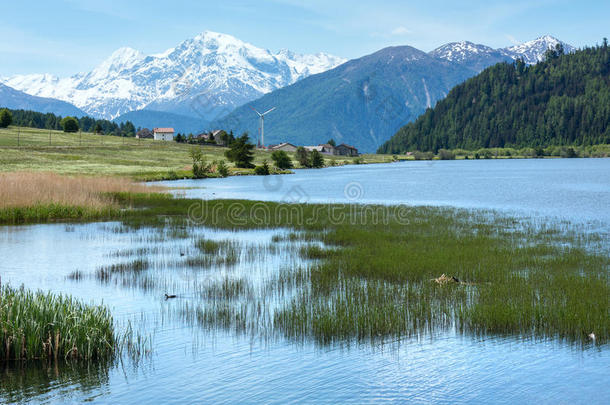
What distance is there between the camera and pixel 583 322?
1514 centimetres

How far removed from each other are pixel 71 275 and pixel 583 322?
→ 18971 millimetres

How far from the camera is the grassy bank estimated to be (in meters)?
12.5

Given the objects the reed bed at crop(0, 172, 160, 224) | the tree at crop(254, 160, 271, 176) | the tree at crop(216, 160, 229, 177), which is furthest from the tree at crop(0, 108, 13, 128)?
the reed bed at crop(0, 172, 160, 224)

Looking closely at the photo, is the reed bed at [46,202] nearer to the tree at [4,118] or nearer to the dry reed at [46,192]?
the dry reed at [46,192]

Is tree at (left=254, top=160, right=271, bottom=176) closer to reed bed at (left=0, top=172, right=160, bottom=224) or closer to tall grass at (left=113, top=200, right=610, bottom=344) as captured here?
reed bed at (left=0, top=172, right=160, bottom=224)

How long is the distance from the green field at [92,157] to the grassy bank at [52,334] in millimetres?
83579

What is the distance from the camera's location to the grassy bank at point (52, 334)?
493 inches

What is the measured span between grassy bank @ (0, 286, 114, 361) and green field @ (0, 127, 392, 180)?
83.6 m

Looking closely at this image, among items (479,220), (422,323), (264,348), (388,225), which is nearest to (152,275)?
(264,348)

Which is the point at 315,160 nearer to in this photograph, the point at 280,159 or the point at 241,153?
the point at 280,159

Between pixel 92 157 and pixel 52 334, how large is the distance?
12711 centimetres

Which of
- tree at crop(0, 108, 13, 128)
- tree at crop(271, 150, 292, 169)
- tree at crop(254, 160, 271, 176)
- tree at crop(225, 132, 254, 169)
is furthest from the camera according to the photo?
tree at crop(0, 108, 13, 128)

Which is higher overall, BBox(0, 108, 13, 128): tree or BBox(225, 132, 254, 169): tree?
BBox(0, 108, 13, 128): tree

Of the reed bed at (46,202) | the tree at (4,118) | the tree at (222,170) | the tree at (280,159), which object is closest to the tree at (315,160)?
the tree at (280,159)
